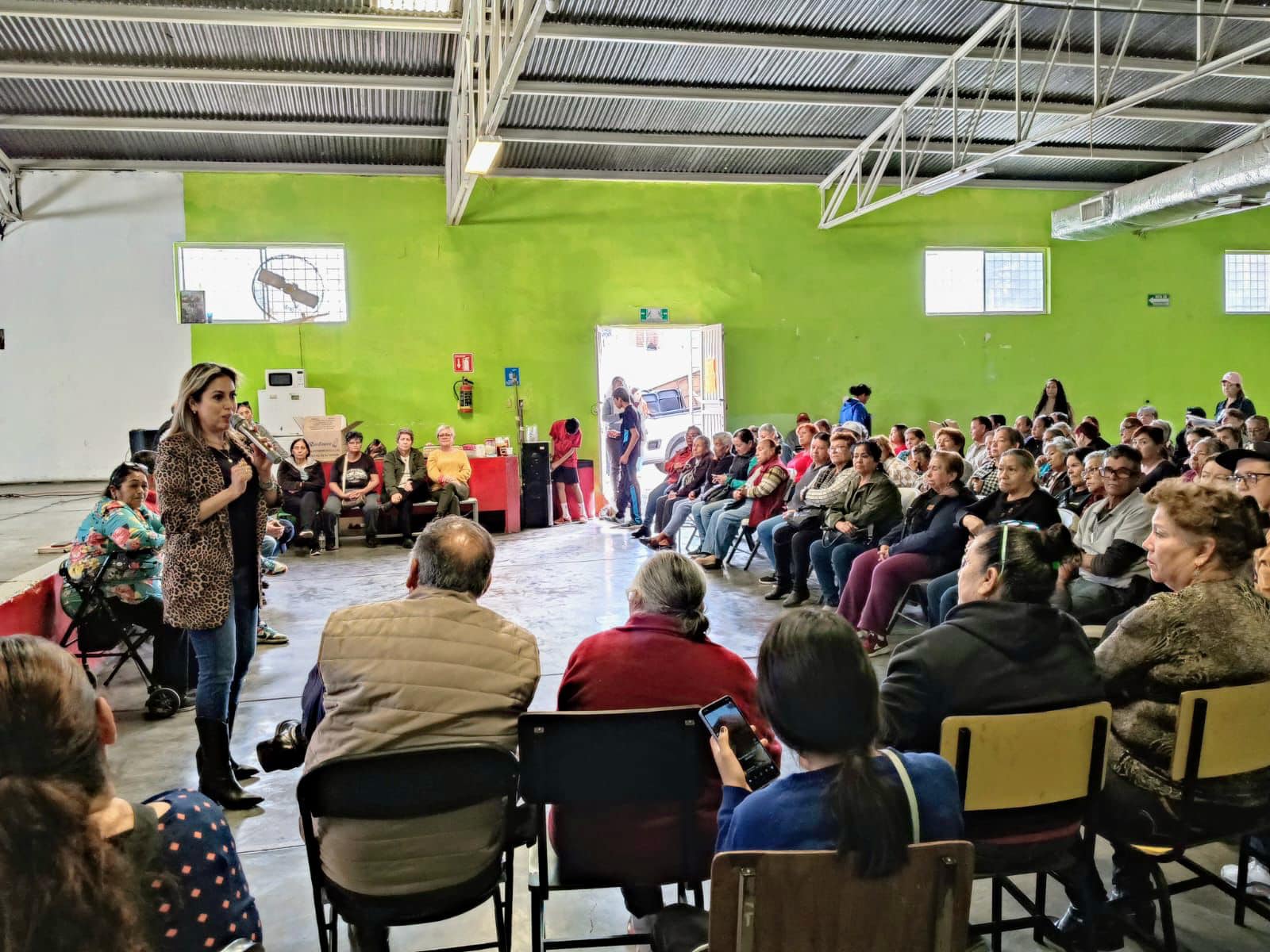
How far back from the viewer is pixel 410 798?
173 cm

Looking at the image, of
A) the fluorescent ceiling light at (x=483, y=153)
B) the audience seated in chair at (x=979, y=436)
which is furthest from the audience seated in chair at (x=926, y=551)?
the fluorescent ceiling light at (x=483, y=153)

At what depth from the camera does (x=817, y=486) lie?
6.22 m

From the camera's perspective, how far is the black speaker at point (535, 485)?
9.96 meters

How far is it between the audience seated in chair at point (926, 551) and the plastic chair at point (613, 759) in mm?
3021

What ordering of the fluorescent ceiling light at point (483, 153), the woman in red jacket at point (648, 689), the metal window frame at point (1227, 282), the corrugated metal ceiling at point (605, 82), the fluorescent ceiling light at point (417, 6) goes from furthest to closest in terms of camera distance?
the metal window frame at point (1227, 282) < the corrugated metal ceiling at point (605, 82) < the fluorescent ceiling light at point (417, 6) < the fluorescent ceiling light at point (483, 153) < the woman in red jacket at point (648, 689)

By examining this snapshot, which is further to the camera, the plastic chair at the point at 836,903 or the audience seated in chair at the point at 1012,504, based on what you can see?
the audience seated in chair at the point at 1012,504

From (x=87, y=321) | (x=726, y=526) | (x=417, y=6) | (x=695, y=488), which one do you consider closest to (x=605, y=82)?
(x=417, y=6)

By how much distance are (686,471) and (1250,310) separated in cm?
917

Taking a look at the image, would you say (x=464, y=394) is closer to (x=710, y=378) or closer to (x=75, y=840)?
(x=710, y=378)

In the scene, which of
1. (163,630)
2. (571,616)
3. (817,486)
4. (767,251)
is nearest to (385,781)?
(163,630)

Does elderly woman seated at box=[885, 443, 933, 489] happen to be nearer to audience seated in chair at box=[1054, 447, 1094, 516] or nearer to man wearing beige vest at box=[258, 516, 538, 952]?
audience seated in chair at box=[1054, 447, 1094, 516]

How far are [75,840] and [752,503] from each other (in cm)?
622

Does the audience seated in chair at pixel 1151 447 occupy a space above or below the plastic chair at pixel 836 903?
above

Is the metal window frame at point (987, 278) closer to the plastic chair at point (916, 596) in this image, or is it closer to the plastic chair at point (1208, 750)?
the plastic chair at point (916, 596)
